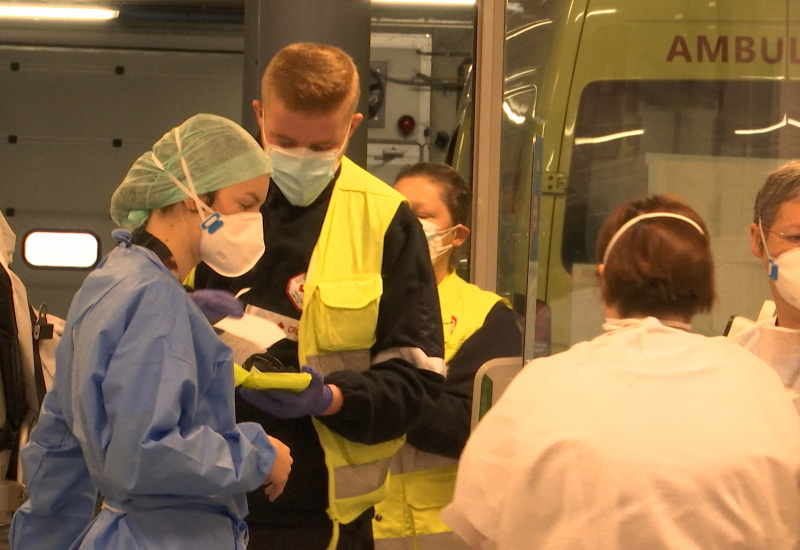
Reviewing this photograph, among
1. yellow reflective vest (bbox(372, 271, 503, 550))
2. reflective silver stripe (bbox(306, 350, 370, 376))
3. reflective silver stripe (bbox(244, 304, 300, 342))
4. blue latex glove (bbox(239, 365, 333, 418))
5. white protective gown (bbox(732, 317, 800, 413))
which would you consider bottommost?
yellow reflective vest (bbox(372, 271, 503, 550))

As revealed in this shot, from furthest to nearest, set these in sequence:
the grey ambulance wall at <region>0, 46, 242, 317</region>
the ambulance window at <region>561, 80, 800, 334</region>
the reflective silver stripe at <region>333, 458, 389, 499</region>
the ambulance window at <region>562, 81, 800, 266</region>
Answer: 1. the grey ambulance wall at <region>0, 46, 242, 317</region>
2. the ambulance window at <region>562, 81, 800, 266</region>
3. the ambulance window at <region>561, 80, 800, 334</region>
4. the reflective silver stripe at <region>333, 458, 389, 499</region>

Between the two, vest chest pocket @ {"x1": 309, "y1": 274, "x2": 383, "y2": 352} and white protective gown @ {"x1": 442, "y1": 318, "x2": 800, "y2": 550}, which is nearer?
white protective gown @ {"x1": 442, "y1": 318, "x2": 800, "y2": 550}

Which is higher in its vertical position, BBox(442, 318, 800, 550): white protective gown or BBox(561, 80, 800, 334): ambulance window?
BBox(561, 80, 800, 334): ambulance window

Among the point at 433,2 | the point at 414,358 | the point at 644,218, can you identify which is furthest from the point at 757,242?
the point at 433,2

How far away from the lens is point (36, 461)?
2.02 metres

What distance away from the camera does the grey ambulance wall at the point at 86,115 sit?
691 cm

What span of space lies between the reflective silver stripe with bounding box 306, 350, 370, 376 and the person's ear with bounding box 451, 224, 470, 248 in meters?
Answer: 0.84

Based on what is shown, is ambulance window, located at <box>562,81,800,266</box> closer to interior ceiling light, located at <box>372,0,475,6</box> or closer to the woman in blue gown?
the woman in blue gown

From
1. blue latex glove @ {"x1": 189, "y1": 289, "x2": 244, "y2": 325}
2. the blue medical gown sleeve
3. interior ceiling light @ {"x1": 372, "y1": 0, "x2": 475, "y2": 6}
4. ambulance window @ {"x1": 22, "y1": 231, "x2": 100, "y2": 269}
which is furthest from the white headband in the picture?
interior ceiling light @ {"x1": 372, "y1": 0, "x2": 475, "y2": 6}

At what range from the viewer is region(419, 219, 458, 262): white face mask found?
9.86 feet

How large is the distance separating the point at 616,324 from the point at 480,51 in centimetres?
167

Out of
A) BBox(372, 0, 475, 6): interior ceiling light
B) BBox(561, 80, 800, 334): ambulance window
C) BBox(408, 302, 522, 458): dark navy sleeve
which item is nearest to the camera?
BBox(408, 302, 522, 458): dark navy sleeve

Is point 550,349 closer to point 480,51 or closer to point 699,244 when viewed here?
point 480,51

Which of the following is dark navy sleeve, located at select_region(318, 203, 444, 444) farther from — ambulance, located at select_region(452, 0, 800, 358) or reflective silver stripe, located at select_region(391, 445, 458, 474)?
ambulance, located at select_region(452, 0, 800, 358)
